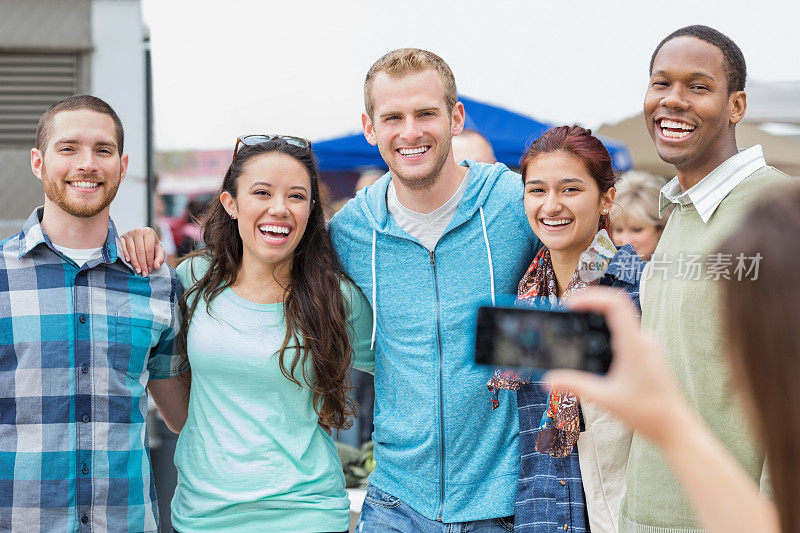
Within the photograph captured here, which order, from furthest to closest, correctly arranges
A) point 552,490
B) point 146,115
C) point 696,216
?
point 146,115 < point 552,490 < point 696,216

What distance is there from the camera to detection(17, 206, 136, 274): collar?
3029 millimetres

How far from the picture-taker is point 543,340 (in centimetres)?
132

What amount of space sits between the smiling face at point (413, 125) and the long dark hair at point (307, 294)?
1.24 ft

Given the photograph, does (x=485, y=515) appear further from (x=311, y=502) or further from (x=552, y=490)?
(x=311, y=502)

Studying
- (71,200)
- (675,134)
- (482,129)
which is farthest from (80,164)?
(482,129)

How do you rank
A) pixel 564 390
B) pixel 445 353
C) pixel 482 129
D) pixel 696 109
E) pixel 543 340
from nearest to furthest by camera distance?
1. pixel 543 340
2. pixel 696 109
3. pixel 564 390
4. pixel 445 353
5. pixel 482 129

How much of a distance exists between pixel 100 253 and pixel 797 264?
260 cm

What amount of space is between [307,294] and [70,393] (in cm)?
91

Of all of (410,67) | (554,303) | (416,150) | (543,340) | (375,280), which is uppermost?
(410,67)

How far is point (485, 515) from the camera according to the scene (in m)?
2.97

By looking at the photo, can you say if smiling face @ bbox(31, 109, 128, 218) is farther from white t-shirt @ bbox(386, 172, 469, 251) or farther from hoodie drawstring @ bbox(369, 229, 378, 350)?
white t-shirt @ bbox(386, 172, 469, 251)

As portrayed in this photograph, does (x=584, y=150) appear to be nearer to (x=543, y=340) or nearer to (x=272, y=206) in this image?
(x=272, y=206)

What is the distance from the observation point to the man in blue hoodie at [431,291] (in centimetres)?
304

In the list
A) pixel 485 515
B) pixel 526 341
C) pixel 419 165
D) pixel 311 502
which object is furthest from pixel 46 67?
pixel 526 341
